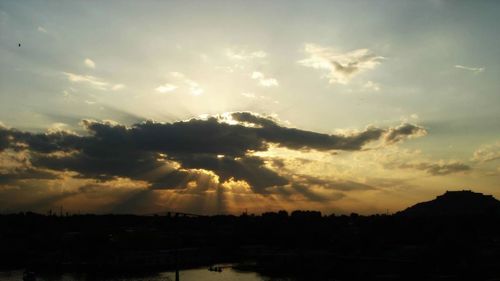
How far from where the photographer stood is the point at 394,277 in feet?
337

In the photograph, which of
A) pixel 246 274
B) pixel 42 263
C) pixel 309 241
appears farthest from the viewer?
pixel 309 241

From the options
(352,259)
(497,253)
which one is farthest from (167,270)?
(497,253)

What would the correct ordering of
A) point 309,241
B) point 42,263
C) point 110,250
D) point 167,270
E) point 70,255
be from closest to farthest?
point 167,270
point 42,263
point 70,255
point 110,250
point 309,241

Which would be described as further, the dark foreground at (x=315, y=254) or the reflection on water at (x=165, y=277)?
the dark foreground at (x=315, y=254)

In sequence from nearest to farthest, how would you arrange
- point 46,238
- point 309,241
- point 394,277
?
point 394,277 < point 46,238 < point 309,241

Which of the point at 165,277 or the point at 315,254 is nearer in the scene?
the point at 165,277

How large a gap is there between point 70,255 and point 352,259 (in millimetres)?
91078

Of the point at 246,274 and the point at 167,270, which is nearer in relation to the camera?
the point at 246,274

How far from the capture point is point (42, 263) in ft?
446

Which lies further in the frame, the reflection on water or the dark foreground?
the dark foreground

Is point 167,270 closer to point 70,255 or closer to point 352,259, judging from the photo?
point 70,255

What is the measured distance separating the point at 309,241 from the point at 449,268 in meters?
79.7

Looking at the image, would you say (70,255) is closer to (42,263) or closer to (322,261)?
(42,263)

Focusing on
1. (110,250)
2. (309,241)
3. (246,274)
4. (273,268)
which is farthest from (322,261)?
(110,250)
